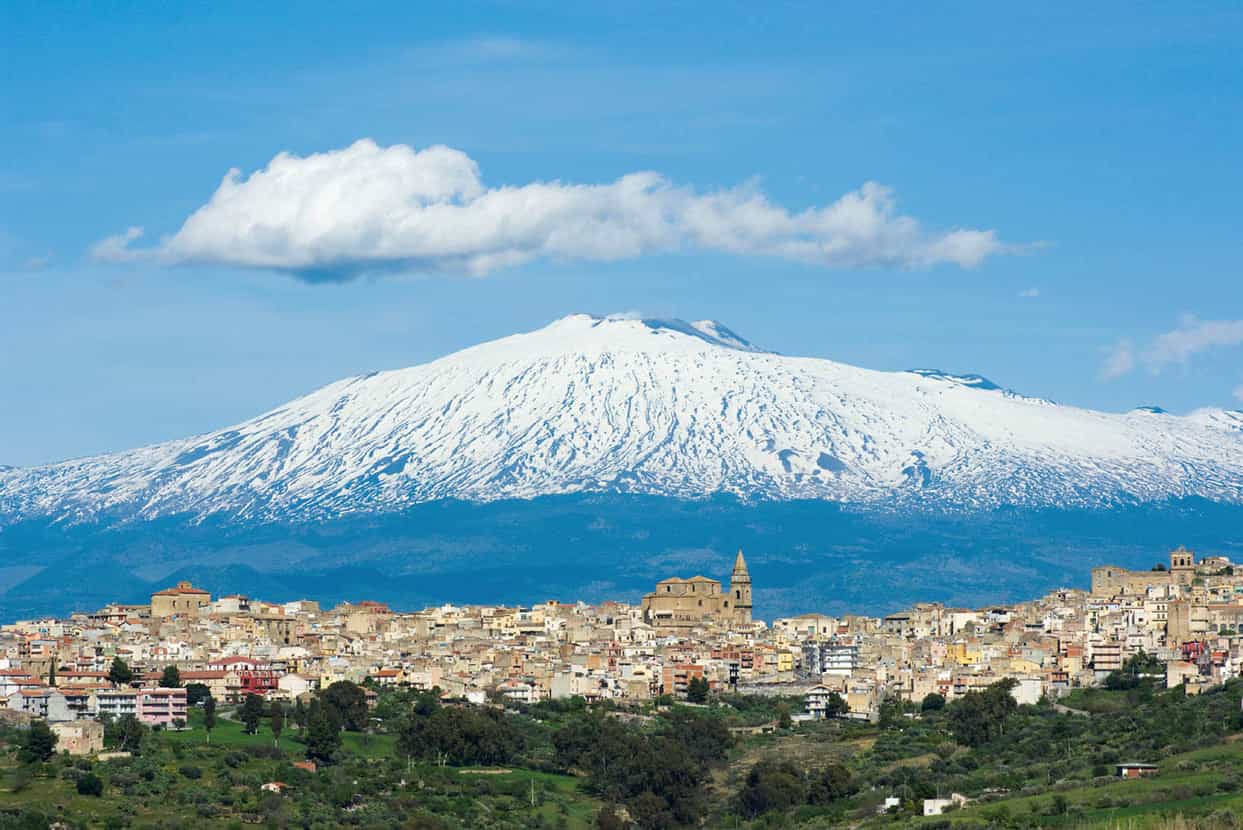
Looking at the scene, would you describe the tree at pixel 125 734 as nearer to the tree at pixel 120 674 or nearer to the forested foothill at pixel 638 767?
the forested foothill at pixel 638 767

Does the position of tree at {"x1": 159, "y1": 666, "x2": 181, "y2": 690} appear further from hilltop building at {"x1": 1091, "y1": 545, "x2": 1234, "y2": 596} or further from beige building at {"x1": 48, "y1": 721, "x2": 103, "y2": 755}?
hilltop building at {"x1": 1091, "y1": 545, "x2": 1234, "y2": 596}

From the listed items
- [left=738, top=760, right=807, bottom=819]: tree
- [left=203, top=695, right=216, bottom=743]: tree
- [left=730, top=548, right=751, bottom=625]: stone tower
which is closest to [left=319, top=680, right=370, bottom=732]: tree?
[left=203, top=695, right=216, bottom=743]: tree

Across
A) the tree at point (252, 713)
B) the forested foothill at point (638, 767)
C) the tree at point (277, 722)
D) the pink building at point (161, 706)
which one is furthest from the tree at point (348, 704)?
the pink building at point (161, 706)

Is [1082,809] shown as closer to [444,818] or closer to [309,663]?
[444,818]

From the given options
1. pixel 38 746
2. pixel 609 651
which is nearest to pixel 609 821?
pixel 38 746

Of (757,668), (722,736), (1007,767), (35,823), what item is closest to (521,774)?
(722,736)

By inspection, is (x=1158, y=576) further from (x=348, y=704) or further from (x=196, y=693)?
(x=196, y=693)

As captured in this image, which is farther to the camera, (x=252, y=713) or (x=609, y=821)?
(x=252, y=713)
